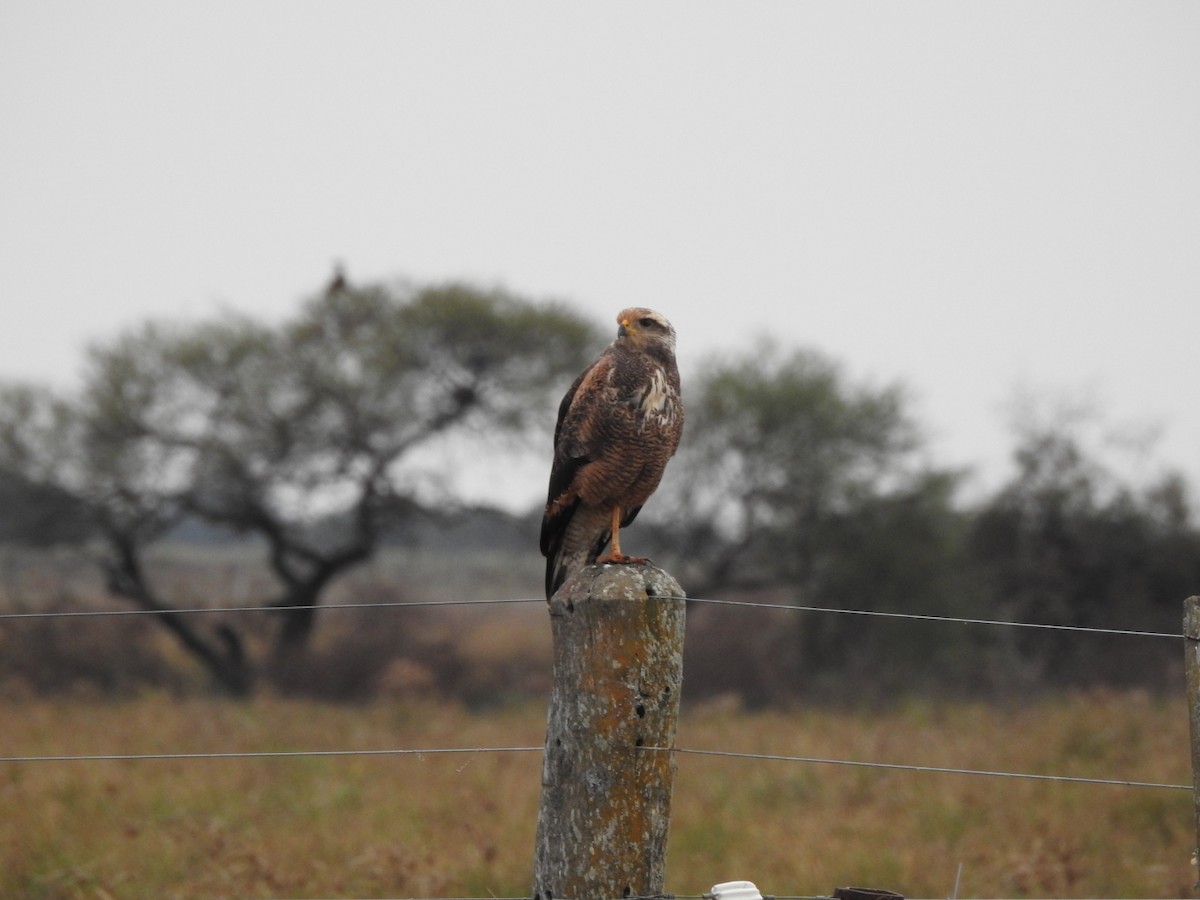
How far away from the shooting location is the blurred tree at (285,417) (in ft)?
68.5

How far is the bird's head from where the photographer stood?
A: 15.4 ft

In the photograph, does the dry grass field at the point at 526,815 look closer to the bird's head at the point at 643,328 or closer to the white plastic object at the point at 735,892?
the bird's head at the point at 643,328

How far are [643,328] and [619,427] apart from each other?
442 mm

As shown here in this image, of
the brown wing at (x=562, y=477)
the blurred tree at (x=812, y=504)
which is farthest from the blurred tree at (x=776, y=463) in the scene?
the brown wing at (x=562, y=477)

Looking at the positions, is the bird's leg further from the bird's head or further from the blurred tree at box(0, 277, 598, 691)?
the blurred tree at box(0, 277, 598, 691)

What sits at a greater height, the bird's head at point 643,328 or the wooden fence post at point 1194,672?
the bird's head at point 643,328

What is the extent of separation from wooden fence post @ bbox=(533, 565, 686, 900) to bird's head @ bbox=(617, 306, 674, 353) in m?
1.66

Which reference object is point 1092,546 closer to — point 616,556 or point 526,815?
point 526,815

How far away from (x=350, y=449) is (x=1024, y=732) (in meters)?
12.9

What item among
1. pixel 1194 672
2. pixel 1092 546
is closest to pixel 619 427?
pixel 1194 672

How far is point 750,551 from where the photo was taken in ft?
70.7

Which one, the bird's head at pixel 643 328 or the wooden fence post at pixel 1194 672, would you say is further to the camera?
the bird's head at pixel 643 328

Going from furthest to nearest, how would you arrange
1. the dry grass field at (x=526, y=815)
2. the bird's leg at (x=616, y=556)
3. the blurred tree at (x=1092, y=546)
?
the blurred tree at (x=1092, y=546) < the dry grass field at (x=526, y=815) < the bird's leg at (x=616, y=556)

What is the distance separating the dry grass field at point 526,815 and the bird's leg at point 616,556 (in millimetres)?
1815
